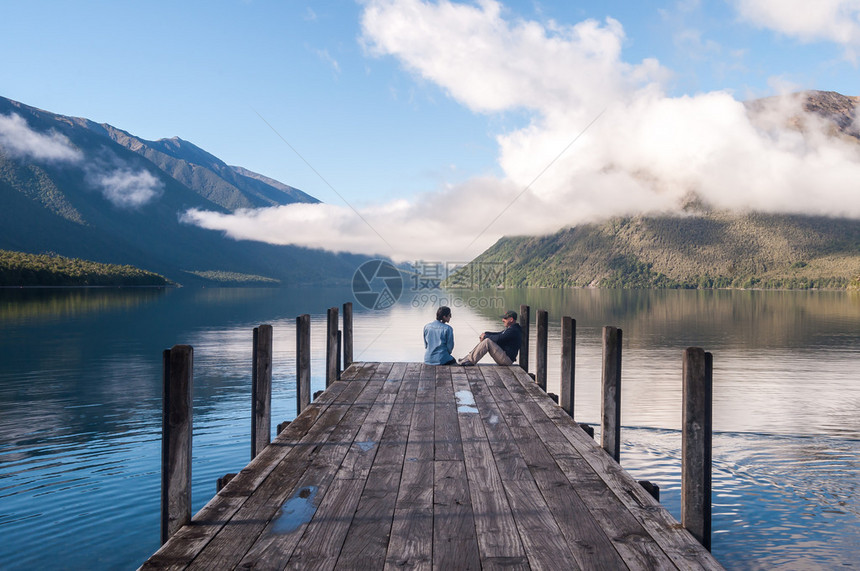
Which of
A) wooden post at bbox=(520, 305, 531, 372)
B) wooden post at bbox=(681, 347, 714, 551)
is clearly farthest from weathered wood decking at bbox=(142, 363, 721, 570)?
wooden post at bbox=(520, 305, 531, 372)

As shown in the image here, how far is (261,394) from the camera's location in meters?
9.09

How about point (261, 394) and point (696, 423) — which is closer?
point (696, 423)

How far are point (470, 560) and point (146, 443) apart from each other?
10.9 m

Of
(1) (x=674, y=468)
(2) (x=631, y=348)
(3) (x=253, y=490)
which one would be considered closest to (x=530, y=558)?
(3) (x=253, y=490)

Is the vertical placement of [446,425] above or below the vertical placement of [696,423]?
below

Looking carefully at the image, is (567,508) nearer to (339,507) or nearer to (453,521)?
(453,521)

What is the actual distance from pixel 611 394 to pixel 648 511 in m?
3.31

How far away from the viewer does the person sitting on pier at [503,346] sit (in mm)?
15211

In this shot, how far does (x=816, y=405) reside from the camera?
17578 millimetres

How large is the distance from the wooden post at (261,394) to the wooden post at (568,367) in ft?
17.3

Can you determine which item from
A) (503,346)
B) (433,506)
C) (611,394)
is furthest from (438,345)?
(433,506)

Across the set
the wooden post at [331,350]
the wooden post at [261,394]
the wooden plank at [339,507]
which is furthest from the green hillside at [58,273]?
the wooden plank at [339,507]

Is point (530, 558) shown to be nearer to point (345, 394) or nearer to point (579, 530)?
point (579, 530)

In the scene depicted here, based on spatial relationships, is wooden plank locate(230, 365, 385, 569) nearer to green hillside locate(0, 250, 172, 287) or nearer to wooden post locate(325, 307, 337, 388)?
wooden post locate(325, 307, 337, 388)
